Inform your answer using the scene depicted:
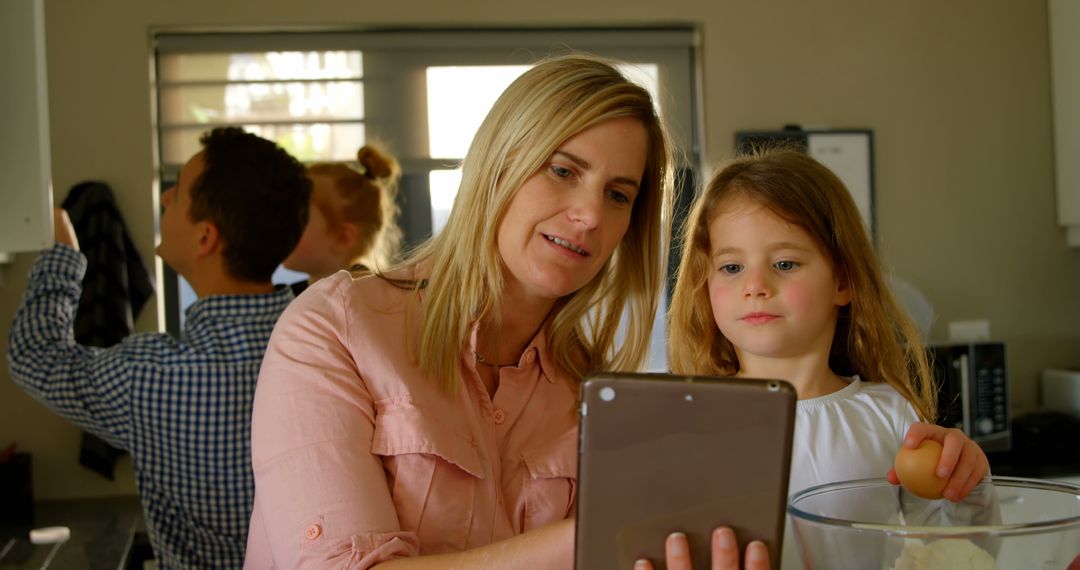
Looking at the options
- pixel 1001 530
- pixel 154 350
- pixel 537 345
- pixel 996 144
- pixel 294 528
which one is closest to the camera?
pixel 1001 530

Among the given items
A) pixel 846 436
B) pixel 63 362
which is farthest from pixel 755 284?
pixel 63 362

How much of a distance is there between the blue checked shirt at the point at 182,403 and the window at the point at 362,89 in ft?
3.71

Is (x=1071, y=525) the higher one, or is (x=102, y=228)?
(x=102, y=228)

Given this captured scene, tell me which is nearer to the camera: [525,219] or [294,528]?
[294,528]

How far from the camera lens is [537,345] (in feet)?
4.17

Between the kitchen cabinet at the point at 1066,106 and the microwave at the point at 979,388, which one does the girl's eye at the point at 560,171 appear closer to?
the microwave at the point at 979,388

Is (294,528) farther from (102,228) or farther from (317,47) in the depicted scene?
(317,47)

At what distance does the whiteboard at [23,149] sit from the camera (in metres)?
1.82

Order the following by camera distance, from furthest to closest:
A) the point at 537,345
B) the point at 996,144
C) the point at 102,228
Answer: the point at 996,144, the point at 102,228, the point at 537,345

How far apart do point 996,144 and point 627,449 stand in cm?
Answer: 299

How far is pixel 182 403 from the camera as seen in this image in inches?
69.5

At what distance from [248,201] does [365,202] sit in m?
0.69

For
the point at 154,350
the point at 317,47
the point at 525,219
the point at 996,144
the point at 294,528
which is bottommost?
the point at 294,528

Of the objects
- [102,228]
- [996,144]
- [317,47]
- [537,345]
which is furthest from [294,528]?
[996,144]
